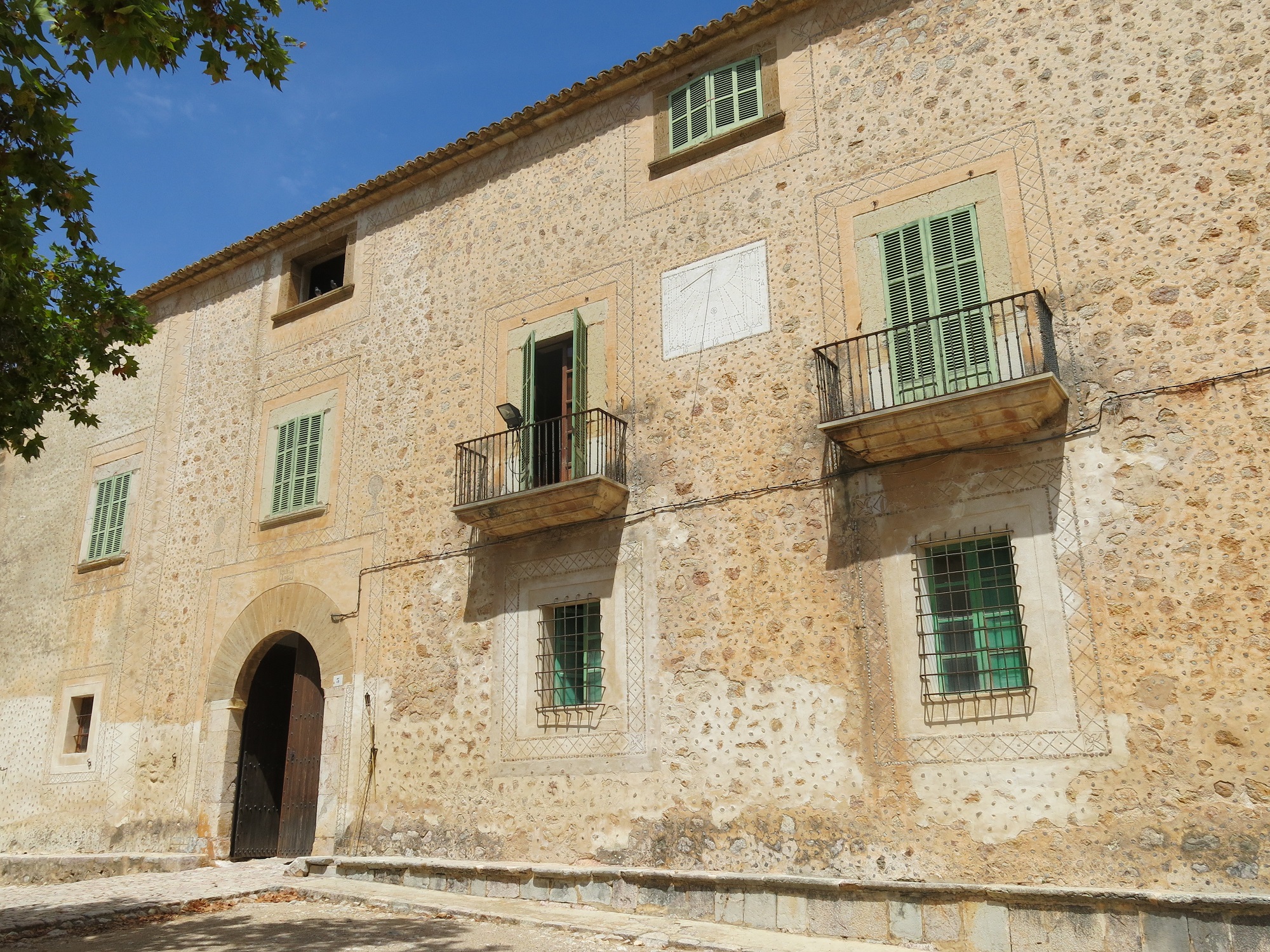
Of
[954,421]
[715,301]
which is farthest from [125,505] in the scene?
[954,421]

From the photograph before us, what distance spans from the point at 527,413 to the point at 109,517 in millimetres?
8168

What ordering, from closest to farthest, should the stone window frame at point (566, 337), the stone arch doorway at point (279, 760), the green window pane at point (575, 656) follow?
the green window pane at point (575, 656) → the stone window frame at point (566, 337) → the stone arch doorway at point (279, 760)

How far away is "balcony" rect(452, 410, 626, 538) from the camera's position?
35.0ft

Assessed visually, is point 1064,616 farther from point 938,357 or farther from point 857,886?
point 857,886

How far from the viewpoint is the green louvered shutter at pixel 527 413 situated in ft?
36.9

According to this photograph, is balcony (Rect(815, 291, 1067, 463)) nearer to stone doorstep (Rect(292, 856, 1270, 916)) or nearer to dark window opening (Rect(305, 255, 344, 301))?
stone doorstep (Rect(292, 856, 1270, 916))

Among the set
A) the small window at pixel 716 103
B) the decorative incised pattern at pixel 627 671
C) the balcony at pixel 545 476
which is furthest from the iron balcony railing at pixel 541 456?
the small window at pixel 716 103

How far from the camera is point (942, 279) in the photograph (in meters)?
9.38

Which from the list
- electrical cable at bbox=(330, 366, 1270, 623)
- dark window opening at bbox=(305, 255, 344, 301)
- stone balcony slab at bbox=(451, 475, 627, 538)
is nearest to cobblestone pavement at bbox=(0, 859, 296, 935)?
electrical cable at bbox=(330, 366, 1270, 623)

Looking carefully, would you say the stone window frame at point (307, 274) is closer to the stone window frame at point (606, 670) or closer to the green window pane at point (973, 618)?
the stone window frame at point (606, 670)

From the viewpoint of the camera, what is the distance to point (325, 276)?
51.8 feet

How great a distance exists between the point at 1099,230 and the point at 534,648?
656 centimetres

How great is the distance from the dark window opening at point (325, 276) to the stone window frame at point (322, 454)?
2.02 meters

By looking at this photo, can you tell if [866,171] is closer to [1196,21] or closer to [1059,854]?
[1196,21]
